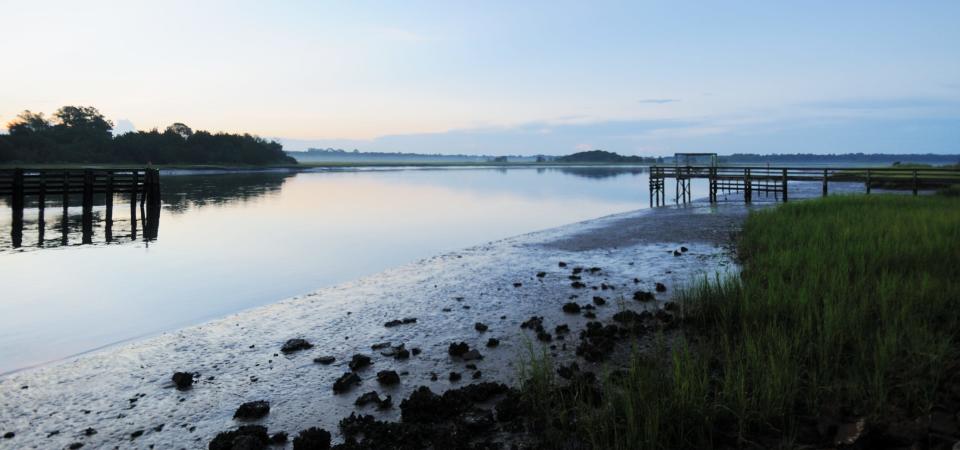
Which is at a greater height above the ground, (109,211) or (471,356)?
(109,211)

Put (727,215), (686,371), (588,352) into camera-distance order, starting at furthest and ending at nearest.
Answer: (727,215) < (588,352) < (686,371)

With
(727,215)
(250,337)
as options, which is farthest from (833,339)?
(727,215)

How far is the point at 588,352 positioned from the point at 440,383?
87.6 inches

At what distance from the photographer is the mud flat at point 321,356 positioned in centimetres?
641

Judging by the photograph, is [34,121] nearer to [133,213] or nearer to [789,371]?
[133,213]

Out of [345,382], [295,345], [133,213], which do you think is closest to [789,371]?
[345,382]

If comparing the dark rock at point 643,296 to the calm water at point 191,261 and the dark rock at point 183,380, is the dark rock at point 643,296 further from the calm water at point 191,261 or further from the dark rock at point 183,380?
the calm water at point 191,261

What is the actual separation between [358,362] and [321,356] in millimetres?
916

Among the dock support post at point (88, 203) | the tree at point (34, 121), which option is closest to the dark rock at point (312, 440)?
the dock support post at point (88, 203)

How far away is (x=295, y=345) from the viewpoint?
9078mm

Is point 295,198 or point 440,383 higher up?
point 295,198

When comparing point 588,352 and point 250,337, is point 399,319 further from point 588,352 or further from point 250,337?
point 588,352

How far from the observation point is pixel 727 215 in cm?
3097

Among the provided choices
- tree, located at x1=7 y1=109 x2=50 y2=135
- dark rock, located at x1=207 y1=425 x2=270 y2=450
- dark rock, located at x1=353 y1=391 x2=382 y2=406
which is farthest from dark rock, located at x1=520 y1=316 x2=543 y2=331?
tree, located at x1=7 y1=109 x2=50 y2=135
